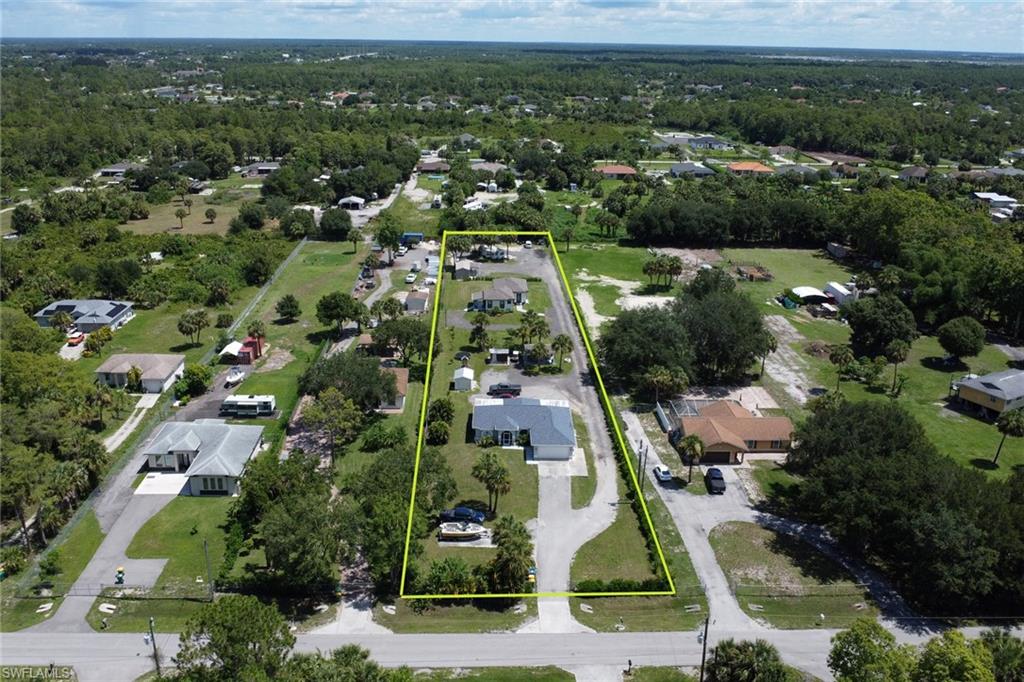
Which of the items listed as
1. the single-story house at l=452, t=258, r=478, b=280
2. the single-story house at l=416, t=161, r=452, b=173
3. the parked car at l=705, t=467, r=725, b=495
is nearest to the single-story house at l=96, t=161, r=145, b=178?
the single-story house at l=416, t=161, r=452, b=173

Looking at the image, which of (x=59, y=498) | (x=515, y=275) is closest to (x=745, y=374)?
(x=515, y=275)

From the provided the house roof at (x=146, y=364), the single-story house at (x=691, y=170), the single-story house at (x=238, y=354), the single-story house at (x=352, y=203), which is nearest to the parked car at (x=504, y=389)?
the single-story house at (x=238, y=354)

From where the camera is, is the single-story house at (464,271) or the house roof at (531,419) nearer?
the house roof at (531,419)

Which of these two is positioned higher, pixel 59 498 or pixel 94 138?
pixel 94 138

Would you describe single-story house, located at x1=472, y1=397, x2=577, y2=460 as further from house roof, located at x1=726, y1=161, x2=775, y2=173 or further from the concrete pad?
house roof, located at x1=726, y1=161, x2=775, y2=173

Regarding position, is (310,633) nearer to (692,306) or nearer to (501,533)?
(501,533)

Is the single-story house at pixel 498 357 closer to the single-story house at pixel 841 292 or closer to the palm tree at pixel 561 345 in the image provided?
the palm tree at pixel 561 345

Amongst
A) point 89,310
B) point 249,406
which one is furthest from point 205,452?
point 89,310

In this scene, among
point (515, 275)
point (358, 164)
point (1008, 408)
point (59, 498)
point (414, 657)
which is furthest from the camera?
point (358, 164)
